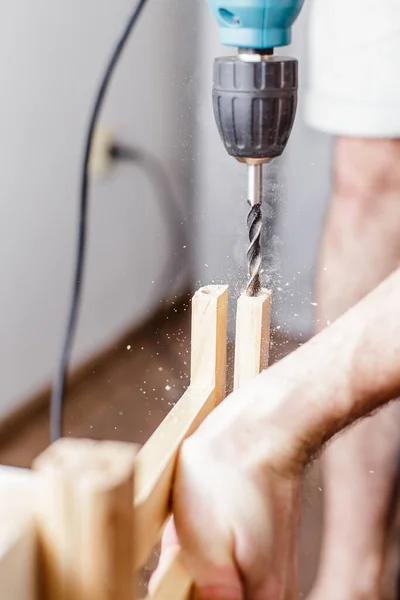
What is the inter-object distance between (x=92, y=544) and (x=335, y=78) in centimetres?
27

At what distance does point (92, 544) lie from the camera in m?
0.21

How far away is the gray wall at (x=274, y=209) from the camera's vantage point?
0.42 meters

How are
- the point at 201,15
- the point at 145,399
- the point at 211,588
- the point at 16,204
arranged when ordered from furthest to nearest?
the point at 16,204 → the point at 145,399 → the point at 201,15 → the point at 211,588

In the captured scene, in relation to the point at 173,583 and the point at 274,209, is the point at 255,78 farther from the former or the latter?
the point at 173,583

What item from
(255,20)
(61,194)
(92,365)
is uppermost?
(255,20)

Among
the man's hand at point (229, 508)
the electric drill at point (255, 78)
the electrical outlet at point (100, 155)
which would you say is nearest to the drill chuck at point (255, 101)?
the electric drill at point (255, 78)

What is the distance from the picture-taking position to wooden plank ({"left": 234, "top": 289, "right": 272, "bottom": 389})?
380mm

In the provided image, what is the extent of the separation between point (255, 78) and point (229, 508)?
184 millimetres

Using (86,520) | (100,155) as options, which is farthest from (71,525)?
(100,155)

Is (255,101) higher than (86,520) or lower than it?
higher

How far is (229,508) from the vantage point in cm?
30

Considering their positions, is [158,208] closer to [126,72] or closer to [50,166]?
[126,72]

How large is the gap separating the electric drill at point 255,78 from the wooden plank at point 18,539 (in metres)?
0.19

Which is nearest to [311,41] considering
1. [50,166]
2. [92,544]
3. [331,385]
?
[331,385]
